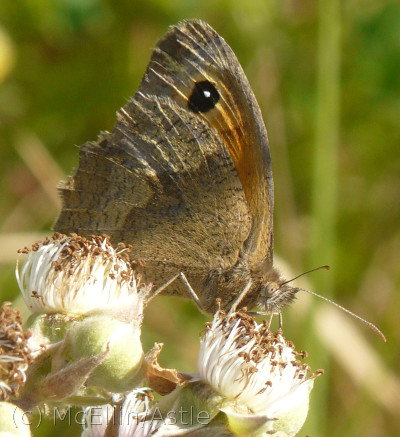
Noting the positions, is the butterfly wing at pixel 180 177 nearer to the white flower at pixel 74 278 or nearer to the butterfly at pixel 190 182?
the butterfly at pixel 190 182

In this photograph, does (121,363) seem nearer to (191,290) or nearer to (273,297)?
(191,290)

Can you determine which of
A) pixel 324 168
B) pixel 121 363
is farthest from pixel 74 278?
pixel 324 168

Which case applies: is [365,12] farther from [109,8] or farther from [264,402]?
[264,402]

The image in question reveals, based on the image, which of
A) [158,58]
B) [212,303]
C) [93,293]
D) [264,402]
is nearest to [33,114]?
[158,58]

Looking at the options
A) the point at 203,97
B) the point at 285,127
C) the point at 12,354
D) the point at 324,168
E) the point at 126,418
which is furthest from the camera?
the point at 285,127

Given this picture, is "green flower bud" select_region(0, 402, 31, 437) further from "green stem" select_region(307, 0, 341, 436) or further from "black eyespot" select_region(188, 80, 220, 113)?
"green stem" select_region(307, 0, 341, 436)
